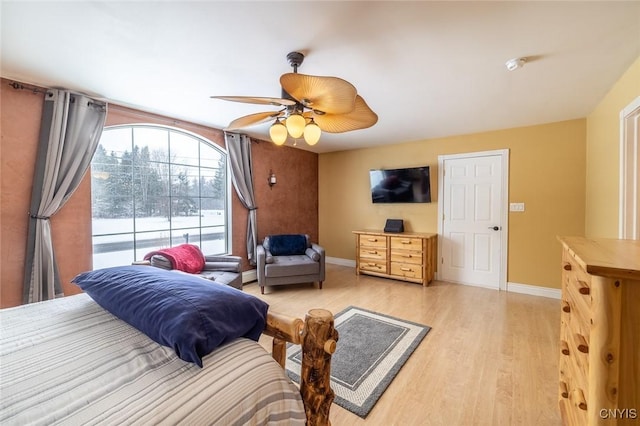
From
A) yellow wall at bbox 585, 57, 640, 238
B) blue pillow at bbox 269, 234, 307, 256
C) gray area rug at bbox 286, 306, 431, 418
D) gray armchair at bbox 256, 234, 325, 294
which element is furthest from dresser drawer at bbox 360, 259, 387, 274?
yellow wall at bbox 585, 57, 640, 238

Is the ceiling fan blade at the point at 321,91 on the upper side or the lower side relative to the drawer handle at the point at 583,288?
upper

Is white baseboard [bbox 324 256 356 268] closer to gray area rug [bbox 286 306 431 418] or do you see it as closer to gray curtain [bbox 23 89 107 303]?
gray area rug [bbox 286 306 431 418]

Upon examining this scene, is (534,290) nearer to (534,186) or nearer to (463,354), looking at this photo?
(534,186)

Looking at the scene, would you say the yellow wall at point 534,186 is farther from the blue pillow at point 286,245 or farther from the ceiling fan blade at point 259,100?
the ceiling fan blade at point 259,100

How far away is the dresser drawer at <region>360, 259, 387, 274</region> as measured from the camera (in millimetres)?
4332

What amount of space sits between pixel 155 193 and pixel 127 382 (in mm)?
2950

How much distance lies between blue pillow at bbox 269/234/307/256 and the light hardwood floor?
22.3 inches

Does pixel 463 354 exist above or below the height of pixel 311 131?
below

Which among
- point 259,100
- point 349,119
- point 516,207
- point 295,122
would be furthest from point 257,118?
point 516,207

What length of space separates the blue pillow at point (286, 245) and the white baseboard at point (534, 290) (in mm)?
3118

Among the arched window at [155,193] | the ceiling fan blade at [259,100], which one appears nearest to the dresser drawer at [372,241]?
the arched window at [155,193]

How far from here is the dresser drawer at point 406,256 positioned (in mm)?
Result: 3994

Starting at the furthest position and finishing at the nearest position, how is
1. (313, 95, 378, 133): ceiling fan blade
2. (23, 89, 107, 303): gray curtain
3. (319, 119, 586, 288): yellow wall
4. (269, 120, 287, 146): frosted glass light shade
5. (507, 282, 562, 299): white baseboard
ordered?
(507, 282, 562, 299): white baseboard → (319, 119, 586, 288): yellow wall → (23, 89, 107, 303): gray curtain → (269, 120, 287, 146): frosted glass light shade → (313, 95, 378, 133): ceiling fan blade

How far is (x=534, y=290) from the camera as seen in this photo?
3.55 metres
